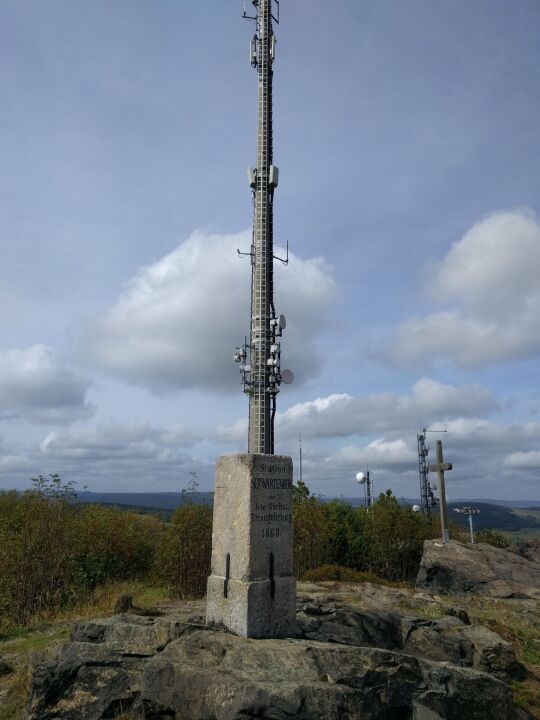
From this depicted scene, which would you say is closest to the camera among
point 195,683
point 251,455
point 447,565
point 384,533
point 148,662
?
point 195,683

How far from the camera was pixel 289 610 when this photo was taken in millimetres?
10047

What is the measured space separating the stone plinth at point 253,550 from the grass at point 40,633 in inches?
142

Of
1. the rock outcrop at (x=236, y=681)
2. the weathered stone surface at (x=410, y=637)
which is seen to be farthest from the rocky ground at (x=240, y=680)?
the weathered stone surface at (x=410, y=637)

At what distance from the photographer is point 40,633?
47.2 feet

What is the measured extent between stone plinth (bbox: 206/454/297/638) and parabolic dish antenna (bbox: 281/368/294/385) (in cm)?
1195

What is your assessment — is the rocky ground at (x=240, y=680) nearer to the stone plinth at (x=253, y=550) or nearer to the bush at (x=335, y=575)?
the stone plinth at (x=253, y=550)

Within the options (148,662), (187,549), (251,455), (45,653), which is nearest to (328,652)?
(148,662)

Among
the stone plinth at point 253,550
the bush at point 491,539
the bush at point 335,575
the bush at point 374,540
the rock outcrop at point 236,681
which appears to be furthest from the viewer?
the bush at point 491,539

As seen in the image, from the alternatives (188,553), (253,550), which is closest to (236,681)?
(253,550)

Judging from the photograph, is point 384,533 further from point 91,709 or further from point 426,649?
point 91,709

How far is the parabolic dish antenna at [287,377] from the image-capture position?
73.6 ft

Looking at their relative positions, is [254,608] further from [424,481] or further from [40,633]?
[424,481]

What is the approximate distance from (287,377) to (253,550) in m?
13.2

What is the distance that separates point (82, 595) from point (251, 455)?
1269 centimetres
